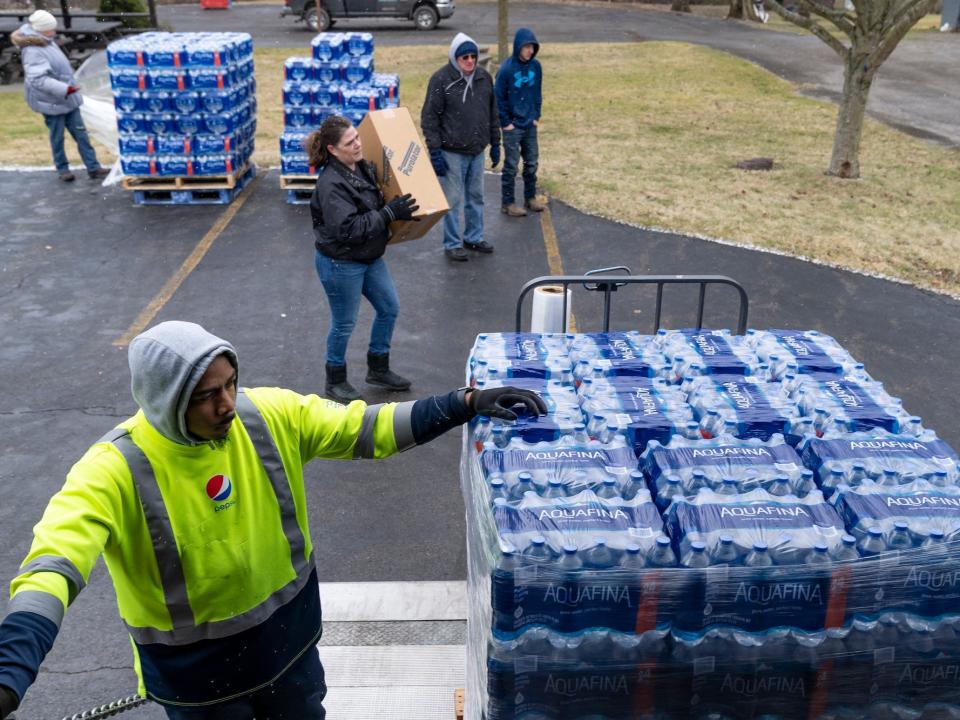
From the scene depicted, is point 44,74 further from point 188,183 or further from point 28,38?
point 188,183

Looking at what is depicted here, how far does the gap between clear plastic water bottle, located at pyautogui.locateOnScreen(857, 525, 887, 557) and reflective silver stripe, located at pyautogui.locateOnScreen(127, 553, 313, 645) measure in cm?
191

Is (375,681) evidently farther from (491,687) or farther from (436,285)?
(436,285)

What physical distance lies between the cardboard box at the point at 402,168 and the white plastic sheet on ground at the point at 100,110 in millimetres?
6358

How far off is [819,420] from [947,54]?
26.0 metres

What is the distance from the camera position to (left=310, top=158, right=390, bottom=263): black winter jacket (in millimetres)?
6277

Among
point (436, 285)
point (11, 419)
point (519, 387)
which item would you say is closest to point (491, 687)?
point (519, 387)

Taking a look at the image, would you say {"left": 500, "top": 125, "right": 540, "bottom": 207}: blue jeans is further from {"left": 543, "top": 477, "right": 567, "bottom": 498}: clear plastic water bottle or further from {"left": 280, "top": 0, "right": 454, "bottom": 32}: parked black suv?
{"left": 280, "top": 0, "right": 454, "bottom": 32}: parked black suv

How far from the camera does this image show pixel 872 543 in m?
2.81

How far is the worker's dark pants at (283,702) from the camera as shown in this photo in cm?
305

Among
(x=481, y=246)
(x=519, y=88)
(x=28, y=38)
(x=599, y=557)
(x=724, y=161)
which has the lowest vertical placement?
(x=481, y=246)

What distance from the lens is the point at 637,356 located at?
4031mm

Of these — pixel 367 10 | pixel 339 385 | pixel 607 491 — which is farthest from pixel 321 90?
pixel 367 10

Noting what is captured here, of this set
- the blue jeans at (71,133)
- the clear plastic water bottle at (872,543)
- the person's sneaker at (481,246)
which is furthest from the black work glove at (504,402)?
the blue jeans at (71,133)

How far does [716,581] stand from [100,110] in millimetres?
13088
